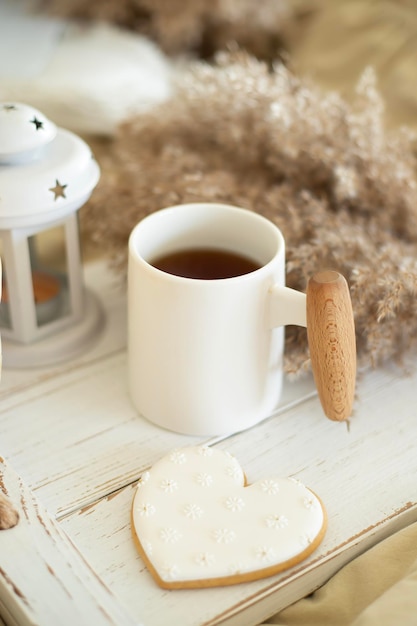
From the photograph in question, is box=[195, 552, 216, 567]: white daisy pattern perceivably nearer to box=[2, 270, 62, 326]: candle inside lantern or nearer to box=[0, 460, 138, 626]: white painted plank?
box=[0, 460, 138, 626]: white painted plank

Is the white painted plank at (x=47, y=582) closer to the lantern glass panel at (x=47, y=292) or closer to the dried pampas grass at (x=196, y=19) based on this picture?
the lantern glass panel at (x=47, y=292)

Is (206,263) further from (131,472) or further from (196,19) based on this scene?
(196,19)

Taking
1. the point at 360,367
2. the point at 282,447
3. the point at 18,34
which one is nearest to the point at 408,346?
the point at 360,367

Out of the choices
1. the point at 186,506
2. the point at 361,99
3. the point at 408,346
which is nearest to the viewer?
the point at 186,506

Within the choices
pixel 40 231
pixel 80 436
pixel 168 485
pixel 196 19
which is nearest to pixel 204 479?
pixel 168 485

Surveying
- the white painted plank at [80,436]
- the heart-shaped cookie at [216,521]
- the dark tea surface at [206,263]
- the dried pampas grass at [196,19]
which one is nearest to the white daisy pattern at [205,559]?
the heart-shaped cookie at [216,521]

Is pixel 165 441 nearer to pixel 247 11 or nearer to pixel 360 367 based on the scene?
pixel 360 367

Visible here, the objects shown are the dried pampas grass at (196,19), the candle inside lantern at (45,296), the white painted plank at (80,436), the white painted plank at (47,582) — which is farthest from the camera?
the dried pampas grass at (196,19)
